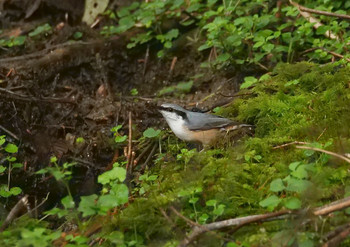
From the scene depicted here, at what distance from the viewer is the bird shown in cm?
504

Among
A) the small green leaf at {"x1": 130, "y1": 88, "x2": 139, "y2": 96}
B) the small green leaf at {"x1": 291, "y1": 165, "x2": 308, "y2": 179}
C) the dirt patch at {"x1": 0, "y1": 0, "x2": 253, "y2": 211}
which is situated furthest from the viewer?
the small green leaf at {"x1": 130, "y1": 88, "x2": 139, "y2": 96}

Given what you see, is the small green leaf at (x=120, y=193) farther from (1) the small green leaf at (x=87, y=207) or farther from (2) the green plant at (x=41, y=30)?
(2) the green plant at (x=41, y=30)

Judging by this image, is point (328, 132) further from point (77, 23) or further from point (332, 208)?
point (77, 23)

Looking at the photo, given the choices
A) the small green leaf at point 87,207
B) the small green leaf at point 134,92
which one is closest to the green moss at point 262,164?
the small green leaf at point 87,207

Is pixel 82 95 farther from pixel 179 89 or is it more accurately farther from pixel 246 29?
pixel 246 29

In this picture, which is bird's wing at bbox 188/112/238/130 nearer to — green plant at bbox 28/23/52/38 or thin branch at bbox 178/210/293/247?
thin branch at bbox 178/210/293/247

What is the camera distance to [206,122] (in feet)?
16.6

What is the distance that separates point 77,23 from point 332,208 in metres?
5.46

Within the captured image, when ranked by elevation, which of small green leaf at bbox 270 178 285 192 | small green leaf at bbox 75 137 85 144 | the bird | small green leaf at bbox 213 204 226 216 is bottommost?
small green leaf at bbox 75 137 85 144

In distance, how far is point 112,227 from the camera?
3920 mm

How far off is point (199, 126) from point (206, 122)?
0.08 meters

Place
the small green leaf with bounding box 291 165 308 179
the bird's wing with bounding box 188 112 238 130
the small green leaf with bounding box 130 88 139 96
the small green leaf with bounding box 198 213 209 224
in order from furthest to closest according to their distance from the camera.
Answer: the small green leaf with bounding box 130 88 139 96, the bird's wing with bounding box 188 112 238 130, the small green leaf with bounding box 198 213 209 224, the small green leaf with bounding box 291 165 308 179

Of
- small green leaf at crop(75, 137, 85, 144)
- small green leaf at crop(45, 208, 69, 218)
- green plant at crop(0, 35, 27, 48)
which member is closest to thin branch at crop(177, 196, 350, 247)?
small green leaf at crop(45, 208, 69, 218)

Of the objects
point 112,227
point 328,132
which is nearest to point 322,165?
point 328,132
